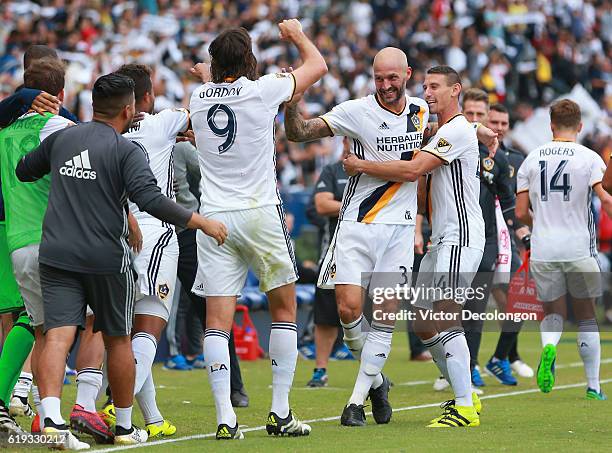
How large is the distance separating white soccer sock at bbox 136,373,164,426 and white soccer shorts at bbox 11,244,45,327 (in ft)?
2.85

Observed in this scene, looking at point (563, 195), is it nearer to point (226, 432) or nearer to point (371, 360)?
point (371, 360)

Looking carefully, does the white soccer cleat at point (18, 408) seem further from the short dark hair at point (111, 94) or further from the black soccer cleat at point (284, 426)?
the short dark hair at point (111, 94)

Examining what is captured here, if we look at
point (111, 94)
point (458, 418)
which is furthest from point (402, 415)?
point (111, 94)

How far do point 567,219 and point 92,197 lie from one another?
16.4ft

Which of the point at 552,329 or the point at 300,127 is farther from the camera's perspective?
the point at 552,329

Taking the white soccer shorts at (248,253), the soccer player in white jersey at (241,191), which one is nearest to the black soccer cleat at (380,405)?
the soccer player in white jersey at (241,191)

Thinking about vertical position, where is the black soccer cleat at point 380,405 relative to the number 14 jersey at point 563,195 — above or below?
below

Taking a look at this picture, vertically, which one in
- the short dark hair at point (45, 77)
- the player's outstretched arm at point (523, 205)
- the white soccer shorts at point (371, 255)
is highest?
the short dark hair at point (45, 77)

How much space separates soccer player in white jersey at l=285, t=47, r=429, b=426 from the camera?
8297 mm

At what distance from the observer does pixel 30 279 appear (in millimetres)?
7379

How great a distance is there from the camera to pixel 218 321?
7.62 meters

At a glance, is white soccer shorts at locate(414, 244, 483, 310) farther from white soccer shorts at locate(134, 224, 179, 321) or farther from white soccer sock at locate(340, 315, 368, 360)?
white soccer shorts at locate(134, 224, 179, 321)

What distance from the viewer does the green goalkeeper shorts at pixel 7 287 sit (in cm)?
789

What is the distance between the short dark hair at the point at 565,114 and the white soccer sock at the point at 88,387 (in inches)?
191
